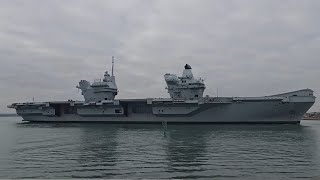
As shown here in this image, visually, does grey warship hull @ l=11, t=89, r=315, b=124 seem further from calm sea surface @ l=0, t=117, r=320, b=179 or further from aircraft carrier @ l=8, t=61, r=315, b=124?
calm sea surface @ l=0, t=117, r=320, b=179

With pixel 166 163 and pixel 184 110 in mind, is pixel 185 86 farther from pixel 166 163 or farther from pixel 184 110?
pixel 166 163

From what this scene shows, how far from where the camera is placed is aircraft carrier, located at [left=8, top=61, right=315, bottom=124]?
41.7 m

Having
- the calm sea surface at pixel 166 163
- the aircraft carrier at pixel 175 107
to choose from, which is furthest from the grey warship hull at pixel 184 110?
the calm sea surface at pixel 166 163

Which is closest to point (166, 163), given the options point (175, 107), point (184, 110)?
point (184, 110)

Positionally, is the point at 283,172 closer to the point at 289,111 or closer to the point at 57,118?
the point at 289,111

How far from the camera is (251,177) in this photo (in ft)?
34.9

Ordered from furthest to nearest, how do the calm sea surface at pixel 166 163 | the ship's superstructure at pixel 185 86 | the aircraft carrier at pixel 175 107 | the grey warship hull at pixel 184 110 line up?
the ship's superstructure at pixel 185 86
the aircraft carrier at pixel 175 107
the grey warship hull at pixel 184 110
the calm sea surface at pixel 166 163

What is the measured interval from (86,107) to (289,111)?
89.6ft

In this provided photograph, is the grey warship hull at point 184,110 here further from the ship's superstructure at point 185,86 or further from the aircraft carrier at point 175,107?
the ship's superstructure at point 185,86

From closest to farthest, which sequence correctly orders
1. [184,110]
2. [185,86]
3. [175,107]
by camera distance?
[184,110] < [175,107] < [185,86]

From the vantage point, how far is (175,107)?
45.8 meters

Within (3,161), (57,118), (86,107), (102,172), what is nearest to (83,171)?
(102,172)

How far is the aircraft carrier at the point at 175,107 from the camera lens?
41709 millimetres

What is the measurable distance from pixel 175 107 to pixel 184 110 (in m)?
1.22
